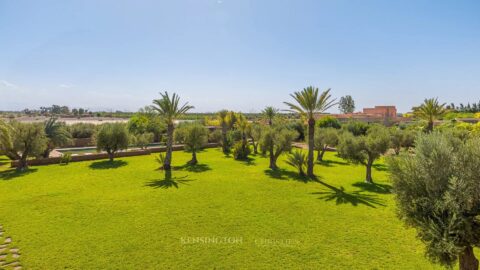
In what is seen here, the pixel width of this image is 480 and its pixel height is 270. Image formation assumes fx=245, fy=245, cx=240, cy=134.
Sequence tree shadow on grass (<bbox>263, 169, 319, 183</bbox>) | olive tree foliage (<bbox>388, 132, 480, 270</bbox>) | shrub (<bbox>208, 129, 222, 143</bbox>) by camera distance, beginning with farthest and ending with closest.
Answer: shrub (<bbox>208, 129, 222, 143</bbox>) → tree shadow on grass (<bbox>263, 169, 319, 183</bbox>) → olive tree foliage (<bbox>388, 132, 480, 270</bbox>)

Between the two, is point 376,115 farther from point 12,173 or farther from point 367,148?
point 12,173

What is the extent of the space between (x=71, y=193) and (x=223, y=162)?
14.4 metres

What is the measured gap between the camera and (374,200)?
14.4 meters

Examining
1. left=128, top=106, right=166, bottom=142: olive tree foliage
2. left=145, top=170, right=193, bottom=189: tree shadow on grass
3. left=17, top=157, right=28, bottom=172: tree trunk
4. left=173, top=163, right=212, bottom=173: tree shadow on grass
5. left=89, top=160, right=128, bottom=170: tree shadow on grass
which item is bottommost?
left=145, top=170, right=193, bottom=189: tree shadow on grass

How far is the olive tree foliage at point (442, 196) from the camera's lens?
5152 mm

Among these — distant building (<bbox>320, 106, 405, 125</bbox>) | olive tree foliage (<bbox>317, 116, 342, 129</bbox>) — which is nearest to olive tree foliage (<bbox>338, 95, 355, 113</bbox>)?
distant building (<bbox>320, 106, 405, 125</bbox>)

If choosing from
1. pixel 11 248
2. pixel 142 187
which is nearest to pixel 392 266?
pixel 11 248

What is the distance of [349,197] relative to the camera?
14930 millimetres

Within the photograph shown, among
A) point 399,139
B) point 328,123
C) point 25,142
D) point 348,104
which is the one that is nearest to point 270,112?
point 328,123

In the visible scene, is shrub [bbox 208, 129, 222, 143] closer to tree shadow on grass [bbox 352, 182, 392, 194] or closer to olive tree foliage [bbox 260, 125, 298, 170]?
olive tree foliage [bbox 260, 125, 298, 170]

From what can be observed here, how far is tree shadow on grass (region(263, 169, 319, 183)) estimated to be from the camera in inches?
766

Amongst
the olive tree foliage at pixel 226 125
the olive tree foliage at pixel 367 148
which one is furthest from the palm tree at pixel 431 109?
the olive tree foliage at pixel 226 125

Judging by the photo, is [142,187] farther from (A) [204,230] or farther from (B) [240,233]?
(B) [240,233]

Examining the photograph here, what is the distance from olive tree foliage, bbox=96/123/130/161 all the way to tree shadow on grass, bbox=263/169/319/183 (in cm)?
1565
